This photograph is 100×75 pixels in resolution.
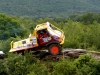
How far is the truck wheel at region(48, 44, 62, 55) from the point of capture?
21.7 meters

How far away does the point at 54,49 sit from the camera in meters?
21.8

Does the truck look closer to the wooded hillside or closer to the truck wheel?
the truck wheel

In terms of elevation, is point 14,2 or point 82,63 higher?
point 82,63

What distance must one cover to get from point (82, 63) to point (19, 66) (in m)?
3.40

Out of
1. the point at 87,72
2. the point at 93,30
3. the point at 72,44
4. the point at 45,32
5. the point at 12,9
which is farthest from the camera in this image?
the point at 12,9

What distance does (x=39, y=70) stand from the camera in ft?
61.7

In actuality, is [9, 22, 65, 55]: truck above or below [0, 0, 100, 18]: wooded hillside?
above

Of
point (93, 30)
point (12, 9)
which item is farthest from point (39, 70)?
point (12, 9)

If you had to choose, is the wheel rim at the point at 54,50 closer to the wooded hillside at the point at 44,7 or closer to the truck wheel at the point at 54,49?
the truck wheel at the point at 54,49

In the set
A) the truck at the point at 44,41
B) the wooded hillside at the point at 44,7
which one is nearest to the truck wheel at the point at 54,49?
the truck at the point at 44,41

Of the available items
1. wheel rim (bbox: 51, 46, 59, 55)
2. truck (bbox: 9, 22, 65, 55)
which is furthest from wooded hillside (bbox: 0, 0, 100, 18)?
wheel rim (bbox: 51, 46, 59, 55)

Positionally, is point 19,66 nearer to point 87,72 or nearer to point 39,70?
point 39,70

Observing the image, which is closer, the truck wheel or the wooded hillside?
the truck wheel

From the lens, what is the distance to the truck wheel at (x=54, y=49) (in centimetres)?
2172
